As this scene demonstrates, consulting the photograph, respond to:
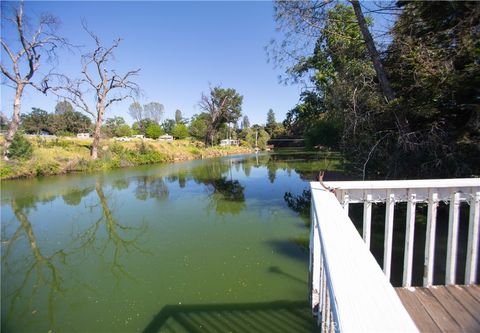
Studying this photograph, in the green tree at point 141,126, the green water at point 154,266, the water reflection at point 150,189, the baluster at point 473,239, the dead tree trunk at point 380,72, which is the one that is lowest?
the green water at point 154,266

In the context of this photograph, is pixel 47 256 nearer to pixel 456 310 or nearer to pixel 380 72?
pixel 456 310

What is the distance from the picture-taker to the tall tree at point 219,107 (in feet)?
119

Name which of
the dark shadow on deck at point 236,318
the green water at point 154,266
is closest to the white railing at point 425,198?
the dark shadow on deck at point 236,318

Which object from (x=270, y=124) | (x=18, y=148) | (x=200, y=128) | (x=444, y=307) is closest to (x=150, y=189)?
(x=18, y=148)

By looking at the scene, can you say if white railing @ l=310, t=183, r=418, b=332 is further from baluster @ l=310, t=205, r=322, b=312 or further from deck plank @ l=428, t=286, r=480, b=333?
deck plank @ l=428, t=286, r=480, b=333

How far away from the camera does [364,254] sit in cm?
92

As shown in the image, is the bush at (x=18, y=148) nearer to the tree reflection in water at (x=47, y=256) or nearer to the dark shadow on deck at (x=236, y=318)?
the tree reflection in water at (x=47, y=256)

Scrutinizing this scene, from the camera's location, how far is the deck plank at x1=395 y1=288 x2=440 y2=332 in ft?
5.37

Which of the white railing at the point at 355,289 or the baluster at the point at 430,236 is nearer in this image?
the white railing at the point at 355,289

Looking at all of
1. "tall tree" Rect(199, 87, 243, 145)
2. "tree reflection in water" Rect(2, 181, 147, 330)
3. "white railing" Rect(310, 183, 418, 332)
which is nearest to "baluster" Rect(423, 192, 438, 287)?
"white railing" Rect(310, 183, 418, 332)

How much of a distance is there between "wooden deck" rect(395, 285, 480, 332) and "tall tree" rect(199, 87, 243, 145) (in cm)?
3417

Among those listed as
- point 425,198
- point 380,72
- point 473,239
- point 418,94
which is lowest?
point 473,239

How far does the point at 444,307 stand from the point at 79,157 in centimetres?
1687

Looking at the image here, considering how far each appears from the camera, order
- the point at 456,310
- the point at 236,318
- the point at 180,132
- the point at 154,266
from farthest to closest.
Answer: the point at 180,132 → the point at 154,266 → the point at 236,318 → the point at 456,310
